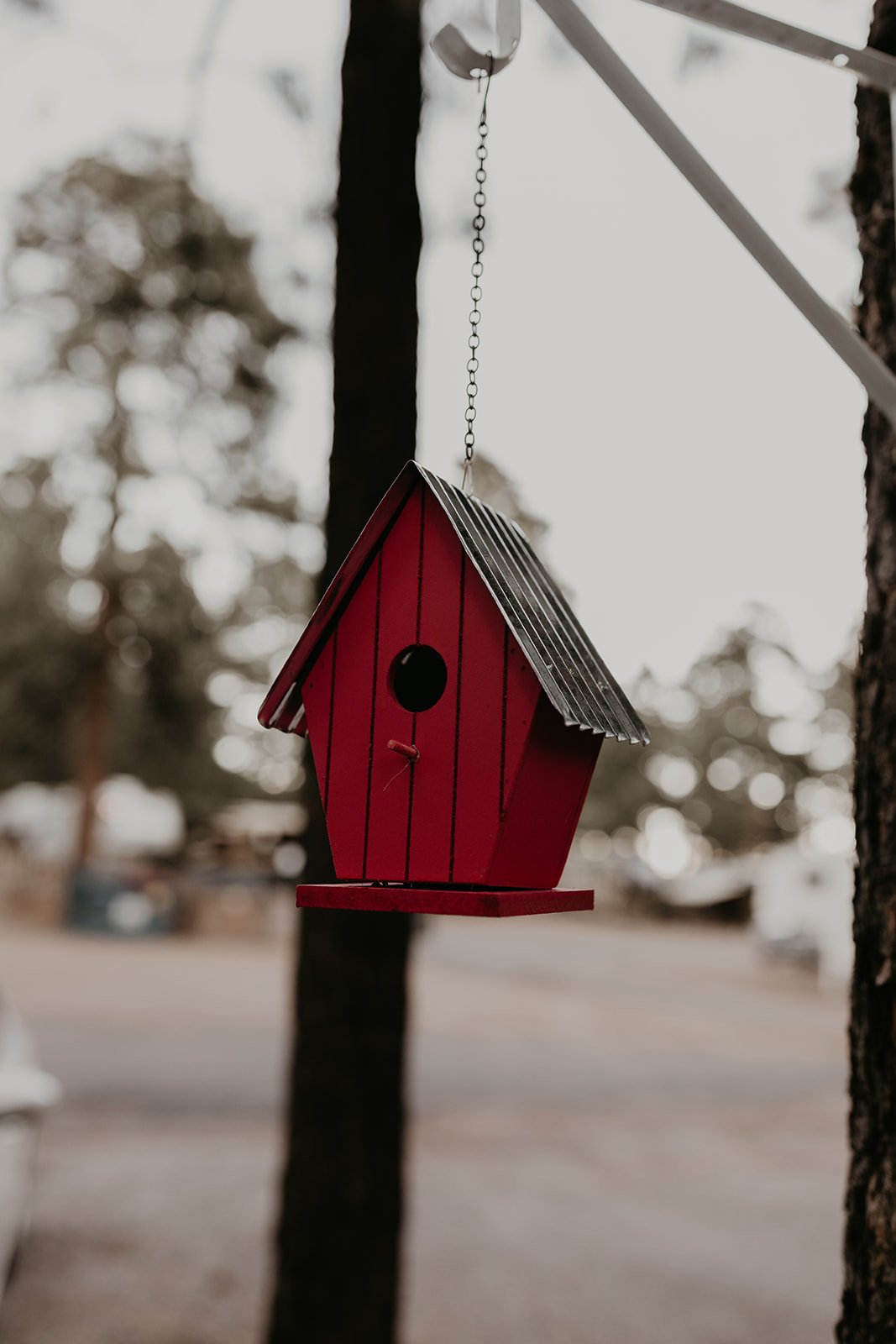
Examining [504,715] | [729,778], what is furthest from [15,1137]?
[729,778]

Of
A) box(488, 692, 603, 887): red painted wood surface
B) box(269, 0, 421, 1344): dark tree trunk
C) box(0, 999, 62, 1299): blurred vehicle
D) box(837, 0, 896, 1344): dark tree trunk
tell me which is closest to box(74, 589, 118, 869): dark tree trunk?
box(0, 999, 62, 1299): blurred vehicle

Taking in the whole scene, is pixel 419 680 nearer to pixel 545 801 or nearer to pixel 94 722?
pixel 545 801

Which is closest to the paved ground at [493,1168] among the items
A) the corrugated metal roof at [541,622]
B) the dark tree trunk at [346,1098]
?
the dark tree trunk at [346,1098]

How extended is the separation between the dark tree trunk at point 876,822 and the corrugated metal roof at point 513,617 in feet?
1.76

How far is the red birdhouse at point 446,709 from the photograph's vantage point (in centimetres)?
152

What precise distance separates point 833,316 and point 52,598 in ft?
60.7

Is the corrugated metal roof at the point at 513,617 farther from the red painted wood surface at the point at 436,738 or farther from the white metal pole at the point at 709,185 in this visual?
the white metal pole at the point at 709,185

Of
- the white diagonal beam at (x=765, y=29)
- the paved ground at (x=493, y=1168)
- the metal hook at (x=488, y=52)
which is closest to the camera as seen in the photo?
the metal hook at (x=488, y=52)

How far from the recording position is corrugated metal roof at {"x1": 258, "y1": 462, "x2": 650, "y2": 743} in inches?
59.0

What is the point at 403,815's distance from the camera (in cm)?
159

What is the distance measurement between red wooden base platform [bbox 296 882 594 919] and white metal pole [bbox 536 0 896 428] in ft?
2.62

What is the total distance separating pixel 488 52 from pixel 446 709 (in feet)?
2.75

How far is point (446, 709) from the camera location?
1592 millimetres

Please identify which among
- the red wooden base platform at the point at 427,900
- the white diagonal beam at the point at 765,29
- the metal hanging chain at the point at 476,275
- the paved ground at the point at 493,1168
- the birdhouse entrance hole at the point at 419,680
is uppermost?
the white diagonal beam at the point at 765,29
